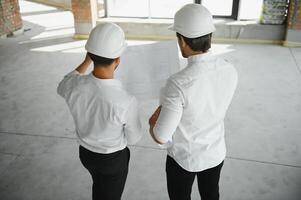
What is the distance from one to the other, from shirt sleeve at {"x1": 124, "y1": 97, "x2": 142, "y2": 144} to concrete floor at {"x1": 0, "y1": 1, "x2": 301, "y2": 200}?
1078mm

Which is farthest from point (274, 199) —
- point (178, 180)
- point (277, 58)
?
point (277, 58)

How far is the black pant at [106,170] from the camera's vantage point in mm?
1811

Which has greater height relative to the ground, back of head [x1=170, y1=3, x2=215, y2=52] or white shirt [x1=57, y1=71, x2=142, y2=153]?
back of head [x1=170, y1=3, x2=215, y2=52]

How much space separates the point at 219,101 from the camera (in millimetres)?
1620

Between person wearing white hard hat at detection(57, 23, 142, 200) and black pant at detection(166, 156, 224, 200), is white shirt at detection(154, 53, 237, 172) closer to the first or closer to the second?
black pant at detection(166, 156, 224, 200)

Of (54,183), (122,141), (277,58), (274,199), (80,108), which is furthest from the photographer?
(277,58)

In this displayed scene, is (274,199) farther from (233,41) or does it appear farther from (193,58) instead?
(233,41)

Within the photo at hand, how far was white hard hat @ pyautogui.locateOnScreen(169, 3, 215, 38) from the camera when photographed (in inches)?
59.5

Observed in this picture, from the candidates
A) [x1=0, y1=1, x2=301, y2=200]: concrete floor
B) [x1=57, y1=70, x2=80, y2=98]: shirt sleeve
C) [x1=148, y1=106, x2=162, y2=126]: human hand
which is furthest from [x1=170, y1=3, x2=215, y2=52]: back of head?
[x1=0, y1=1, x2=301, y2=200]: concrete floor

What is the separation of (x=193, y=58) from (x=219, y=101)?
10.4 inches

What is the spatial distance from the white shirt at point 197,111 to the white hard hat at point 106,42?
12.1 inches

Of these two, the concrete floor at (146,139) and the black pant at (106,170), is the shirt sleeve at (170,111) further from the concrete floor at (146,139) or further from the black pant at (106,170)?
the concrete floor at (146,139)

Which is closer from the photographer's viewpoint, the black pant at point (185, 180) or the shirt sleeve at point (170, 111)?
the shirt sleeve at point (170, 111)

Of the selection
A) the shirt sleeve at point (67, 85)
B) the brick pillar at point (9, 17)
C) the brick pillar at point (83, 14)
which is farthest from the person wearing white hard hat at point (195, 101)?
the brick pillar at point (9, 17)
